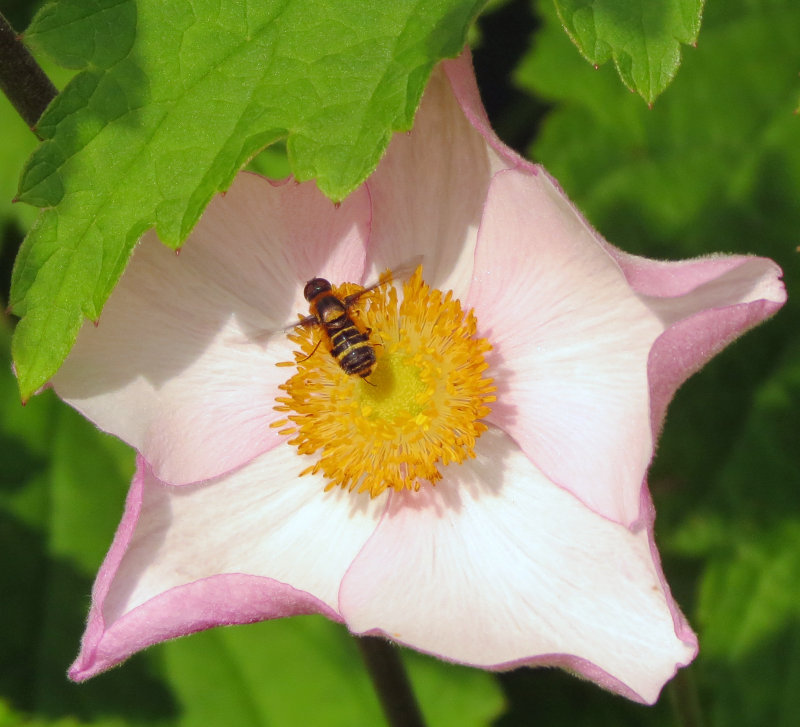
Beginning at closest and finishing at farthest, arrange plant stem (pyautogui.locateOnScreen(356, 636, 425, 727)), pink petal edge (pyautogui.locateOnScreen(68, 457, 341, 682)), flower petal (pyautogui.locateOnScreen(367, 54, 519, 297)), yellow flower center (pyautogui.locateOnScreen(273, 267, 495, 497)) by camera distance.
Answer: pink petal edge (pyautogui.locateOnScreen(68, 457, 341, 682)), flower petal (pyautogui.locateOnScreen(367, 54, 519, 297)), yellow flower center (pyautogui.locateOnScreen(273, 267, 495, 497)), plant stem (pyautogui.locateOnScreen(356, 636, 425, 727))

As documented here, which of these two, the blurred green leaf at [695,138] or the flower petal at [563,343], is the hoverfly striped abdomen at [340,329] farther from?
the blurred green leaf at [695,138]

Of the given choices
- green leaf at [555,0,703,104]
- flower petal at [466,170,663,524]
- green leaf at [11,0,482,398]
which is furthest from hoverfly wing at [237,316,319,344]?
green leaf at [555,0,703,104]

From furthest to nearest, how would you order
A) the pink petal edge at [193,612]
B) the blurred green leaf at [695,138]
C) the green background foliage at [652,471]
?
the blurred green leaf at [695,138]
the green background foliage at [652,471]
the pink petal edge at [193,612]

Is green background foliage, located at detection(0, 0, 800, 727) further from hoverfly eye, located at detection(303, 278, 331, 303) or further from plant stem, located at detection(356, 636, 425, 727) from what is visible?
hoverfly eye, located at detection(303, 278, 331, 303)

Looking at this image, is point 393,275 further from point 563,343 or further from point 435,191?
point 563,343

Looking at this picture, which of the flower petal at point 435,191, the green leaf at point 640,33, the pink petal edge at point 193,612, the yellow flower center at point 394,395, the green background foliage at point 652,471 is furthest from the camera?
the green background foliage at point 652,471

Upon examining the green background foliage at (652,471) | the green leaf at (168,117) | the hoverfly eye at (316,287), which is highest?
the green leaf at (168,117)

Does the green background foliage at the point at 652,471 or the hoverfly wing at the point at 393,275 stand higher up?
the hoverfly wing at the point at 393,275

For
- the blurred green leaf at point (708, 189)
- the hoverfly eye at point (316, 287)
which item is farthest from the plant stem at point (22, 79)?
the blurred green leaf at point (708, 189)
